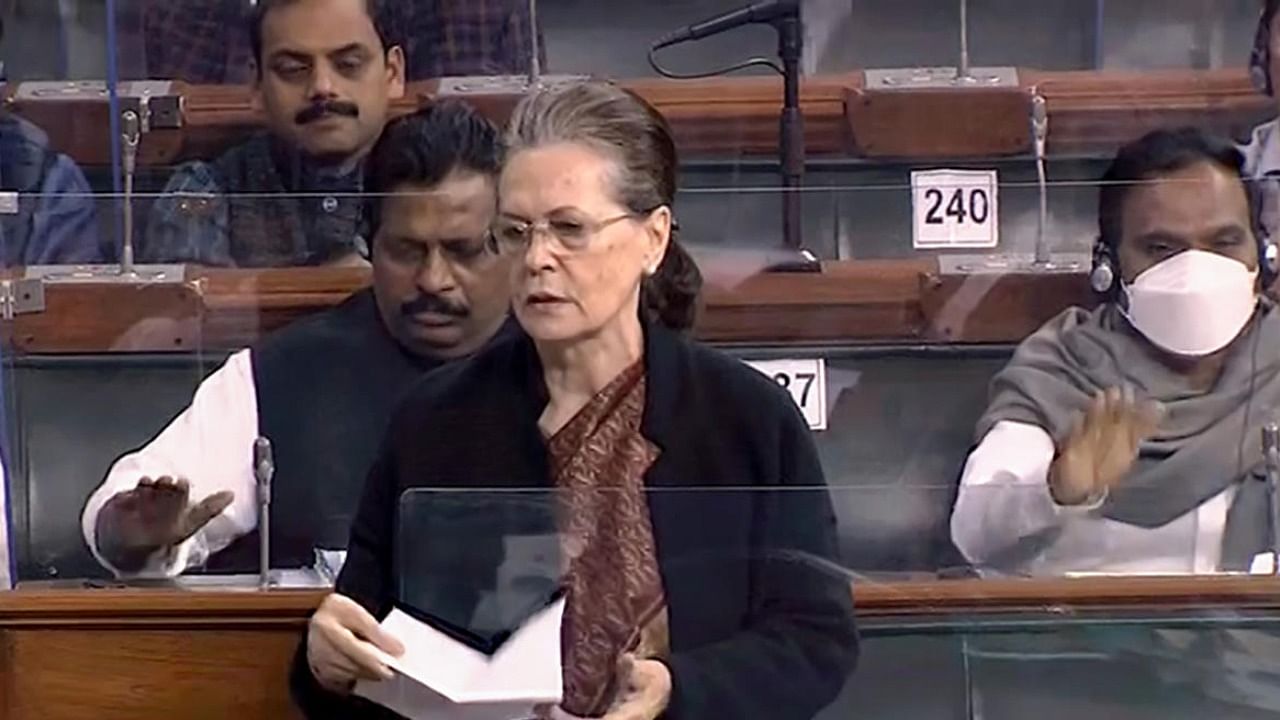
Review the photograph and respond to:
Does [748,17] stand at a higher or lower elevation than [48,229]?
higher

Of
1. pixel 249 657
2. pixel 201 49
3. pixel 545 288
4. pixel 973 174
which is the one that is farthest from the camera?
pixel 201 49

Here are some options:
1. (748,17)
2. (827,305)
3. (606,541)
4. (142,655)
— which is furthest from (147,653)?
(748,17)

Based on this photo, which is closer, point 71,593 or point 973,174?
point 71,593

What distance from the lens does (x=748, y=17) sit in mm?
2547

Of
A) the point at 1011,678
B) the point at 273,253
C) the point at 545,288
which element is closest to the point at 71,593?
the point at 273,253

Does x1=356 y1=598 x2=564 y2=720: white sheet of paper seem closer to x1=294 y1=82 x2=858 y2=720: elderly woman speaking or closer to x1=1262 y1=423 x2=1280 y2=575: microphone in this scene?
x1=294 y1=82 x2=858 y2=720: elderly woman speaking

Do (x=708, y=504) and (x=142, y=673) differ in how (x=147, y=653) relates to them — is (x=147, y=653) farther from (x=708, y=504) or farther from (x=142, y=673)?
(x=708, y=504)

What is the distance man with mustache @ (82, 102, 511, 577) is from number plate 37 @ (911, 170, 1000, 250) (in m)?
0.42

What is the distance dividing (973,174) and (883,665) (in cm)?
52

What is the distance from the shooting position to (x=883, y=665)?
1889 mm

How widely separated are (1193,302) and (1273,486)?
0.18 meters

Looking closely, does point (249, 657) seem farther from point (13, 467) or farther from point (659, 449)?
point (659, 449)

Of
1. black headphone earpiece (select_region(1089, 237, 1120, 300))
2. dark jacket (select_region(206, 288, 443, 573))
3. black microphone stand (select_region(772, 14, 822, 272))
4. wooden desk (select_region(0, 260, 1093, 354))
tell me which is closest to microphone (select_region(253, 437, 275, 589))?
dark jacket (select_region(206, 288, 443, 573))

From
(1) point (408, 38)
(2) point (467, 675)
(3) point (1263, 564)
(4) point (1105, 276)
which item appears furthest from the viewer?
(1) point (408, 38)
